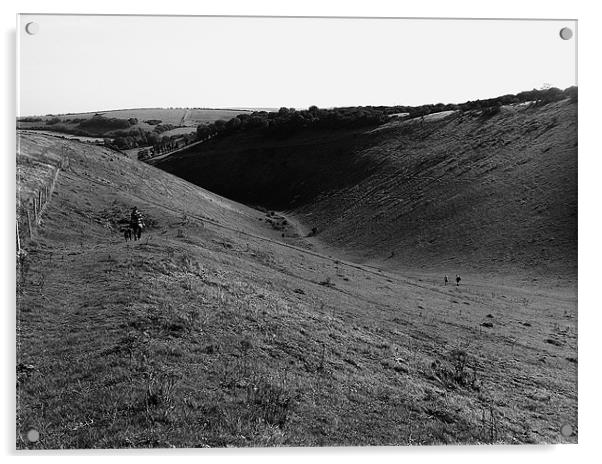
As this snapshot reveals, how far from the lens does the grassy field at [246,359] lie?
830 cm

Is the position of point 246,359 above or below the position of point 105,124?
below

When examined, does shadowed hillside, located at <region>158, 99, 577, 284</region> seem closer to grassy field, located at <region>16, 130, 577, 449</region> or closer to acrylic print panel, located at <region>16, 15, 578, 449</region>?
acrylic print panel, located at <region>16, 15, 578, 449</region>

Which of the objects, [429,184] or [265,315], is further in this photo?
[429,184]

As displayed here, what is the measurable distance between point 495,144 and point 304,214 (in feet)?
66.4

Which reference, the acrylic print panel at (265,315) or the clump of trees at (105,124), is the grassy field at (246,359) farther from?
the clump of trees at (105,124)

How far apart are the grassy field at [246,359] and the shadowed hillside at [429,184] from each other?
16.1 ft

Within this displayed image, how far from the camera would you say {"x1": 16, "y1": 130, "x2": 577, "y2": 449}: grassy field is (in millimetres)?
8297

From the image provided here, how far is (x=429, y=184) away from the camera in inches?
1843

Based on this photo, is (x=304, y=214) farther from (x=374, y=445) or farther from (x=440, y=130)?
(x=374, y=445)

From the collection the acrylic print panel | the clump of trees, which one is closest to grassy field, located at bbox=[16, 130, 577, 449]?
the acrylic print panel

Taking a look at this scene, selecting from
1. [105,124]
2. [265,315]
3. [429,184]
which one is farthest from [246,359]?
[429,184]

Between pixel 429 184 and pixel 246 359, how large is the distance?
39.7 m

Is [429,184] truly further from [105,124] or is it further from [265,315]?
[265,315]

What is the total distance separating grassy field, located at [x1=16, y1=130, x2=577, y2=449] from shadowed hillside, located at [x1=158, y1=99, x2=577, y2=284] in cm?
490
